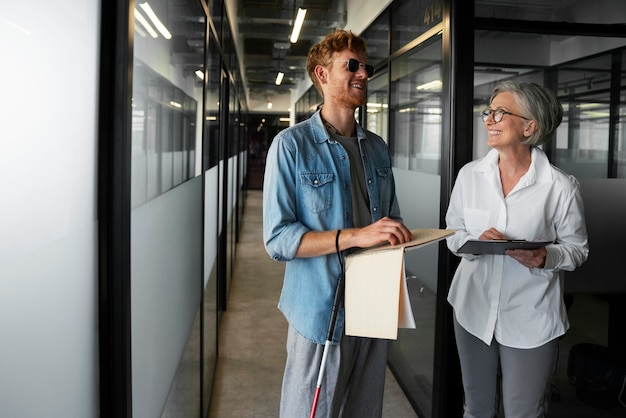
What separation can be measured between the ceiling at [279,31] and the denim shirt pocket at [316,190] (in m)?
5.19

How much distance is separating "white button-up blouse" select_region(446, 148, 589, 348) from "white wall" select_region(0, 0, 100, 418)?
1472 millimetres

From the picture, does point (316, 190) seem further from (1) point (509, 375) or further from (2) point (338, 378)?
(1) point (509, 375)

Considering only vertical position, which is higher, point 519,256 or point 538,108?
point 538,108

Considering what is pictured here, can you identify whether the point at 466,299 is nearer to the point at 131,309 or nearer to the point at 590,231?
the point at 590,231

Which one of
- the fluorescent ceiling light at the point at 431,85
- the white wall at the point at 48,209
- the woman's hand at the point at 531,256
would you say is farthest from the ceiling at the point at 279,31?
the white wall at the point at 48,209

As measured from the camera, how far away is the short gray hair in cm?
215

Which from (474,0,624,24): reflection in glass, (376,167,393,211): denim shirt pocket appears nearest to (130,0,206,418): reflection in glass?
(376,167,393,211): denim shirt pocket

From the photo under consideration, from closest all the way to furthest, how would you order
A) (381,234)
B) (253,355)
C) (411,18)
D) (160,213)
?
(381,234)
(160,213)
(411,18)
(253,355)

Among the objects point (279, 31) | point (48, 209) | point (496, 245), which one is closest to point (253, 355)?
point (496, 245)

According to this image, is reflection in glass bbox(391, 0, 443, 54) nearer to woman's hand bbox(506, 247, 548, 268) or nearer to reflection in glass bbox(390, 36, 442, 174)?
reflection in glass bbox(390, 36, 442, 174)

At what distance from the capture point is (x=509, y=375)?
2158 millimetres

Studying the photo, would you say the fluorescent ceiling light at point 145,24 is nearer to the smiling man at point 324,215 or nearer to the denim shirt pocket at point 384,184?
the smiling man at point 324,215

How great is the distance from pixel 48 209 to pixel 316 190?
37.1 inches

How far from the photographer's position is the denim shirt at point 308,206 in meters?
1.80
